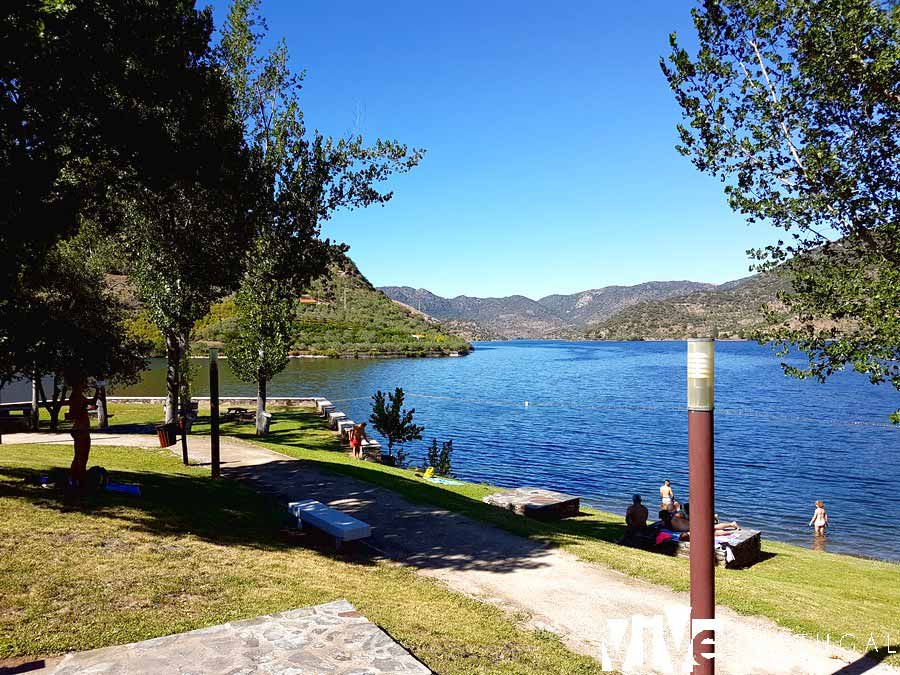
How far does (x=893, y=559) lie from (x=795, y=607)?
578 inches

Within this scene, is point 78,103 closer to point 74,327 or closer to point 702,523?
point 74,327

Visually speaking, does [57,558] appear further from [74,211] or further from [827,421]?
[827,421]

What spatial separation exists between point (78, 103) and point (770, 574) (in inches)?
669

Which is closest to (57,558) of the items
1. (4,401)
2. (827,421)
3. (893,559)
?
(893,559)

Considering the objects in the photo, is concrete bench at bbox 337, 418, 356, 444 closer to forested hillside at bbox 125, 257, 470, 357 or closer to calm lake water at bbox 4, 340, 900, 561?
calm lake water at bbox 4, 340, 900, 561

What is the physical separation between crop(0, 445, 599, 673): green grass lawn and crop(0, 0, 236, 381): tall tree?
16.0 feet

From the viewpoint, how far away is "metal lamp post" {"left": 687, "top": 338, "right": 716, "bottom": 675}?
4.64 metres

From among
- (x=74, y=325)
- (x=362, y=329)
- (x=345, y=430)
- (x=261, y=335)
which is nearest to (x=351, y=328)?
(x=362, y=329)

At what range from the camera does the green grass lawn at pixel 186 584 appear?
6.74 m

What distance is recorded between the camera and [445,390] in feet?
240

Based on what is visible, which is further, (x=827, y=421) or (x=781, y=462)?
(x=827, y=421)

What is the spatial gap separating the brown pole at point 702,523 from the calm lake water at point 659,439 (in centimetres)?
2023

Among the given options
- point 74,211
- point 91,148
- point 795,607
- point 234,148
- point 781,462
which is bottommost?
point 781,462

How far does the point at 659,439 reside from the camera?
139 feet
